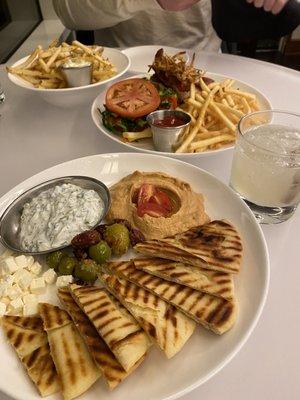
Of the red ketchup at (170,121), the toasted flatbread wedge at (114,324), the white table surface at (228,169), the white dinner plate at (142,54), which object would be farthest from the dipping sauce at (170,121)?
the toasted flatbread wedge at (114,324)

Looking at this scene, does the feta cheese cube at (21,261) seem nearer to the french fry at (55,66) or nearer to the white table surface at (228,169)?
the white table surface at (228,169)

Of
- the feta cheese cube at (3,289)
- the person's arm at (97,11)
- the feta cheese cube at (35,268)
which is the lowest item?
the feta cheese cube at (35,268)

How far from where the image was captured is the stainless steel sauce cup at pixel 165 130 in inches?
89.0

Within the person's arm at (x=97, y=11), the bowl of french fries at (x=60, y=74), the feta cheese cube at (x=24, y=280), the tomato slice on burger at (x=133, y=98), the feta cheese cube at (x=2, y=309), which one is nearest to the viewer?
the feta cheese cube at (x=2, y=309)

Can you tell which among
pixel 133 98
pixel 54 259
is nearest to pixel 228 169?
pixel 133 98

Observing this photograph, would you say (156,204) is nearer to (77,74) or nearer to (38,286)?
(38,286)

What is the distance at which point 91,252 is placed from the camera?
1.63m

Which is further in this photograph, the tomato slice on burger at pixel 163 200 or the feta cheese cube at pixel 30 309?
the tomato slice on burger at pixel 163 200

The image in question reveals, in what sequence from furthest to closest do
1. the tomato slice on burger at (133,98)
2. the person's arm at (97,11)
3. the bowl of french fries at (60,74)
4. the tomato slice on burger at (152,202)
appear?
1. the person's arm at (97,11)
2. the bowl of french fries at (60,74)
3. the tomato slice on burger at (133,98)
4. the tomato slice on burger at (152,202)

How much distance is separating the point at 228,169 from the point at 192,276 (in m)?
1.04

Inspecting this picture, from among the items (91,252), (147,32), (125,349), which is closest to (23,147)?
(91,252)

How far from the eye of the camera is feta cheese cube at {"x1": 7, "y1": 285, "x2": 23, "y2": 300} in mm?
1474

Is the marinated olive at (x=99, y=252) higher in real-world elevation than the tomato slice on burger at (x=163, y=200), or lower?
higher

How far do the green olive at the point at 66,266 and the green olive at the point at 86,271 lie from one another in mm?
32
